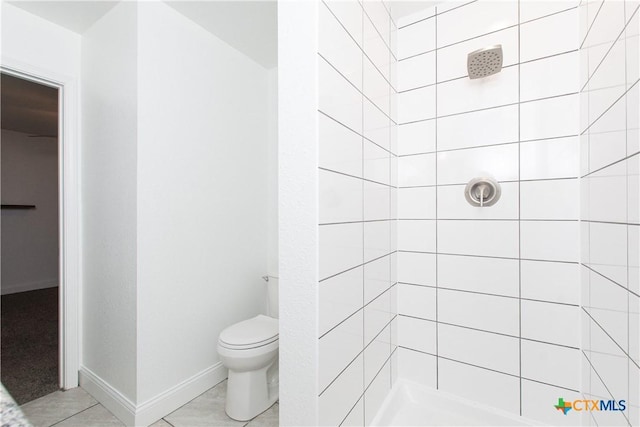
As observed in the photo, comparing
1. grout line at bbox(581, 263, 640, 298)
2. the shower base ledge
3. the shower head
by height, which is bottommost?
the shower base ledge

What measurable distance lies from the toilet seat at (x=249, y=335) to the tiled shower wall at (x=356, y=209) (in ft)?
2.06

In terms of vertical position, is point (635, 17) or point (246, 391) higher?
point (635, 17)

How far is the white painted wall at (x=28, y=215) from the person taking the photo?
13.2 ft

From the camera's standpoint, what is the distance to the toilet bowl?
1.54 m

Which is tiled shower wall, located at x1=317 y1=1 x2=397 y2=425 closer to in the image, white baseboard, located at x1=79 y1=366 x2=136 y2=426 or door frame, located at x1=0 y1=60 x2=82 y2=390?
white baseboard, located at x1=79 y1=366 x2=136 y2=426

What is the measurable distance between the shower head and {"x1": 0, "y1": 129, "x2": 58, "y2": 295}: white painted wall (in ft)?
18.4

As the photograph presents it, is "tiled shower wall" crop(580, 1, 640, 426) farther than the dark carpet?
No

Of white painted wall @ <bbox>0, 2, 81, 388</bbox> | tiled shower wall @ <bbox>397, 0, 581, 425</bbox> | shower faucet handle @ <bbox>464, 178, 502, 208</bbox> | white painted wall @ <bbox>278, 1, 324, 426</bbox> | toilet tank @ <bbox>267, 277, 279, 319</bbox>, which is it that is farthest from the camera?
toilet tank @ <bbox>267, 277, 279, 319</bbox>

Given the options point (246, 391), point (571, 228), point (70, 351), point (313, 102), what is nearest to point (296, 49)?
point (313, 102)

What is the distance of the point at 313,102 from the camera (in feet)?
2.93

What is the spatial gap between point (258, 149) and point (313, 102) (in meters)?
1.47

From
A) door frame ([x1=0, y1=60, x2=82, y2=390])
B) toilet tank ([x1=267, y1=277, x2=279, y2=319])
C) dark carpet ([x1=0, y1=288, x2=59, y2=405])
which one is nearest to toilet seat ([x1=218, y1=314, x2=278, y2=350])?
toilet tank ([x1=267, y1=277, x2=279, y2=319])

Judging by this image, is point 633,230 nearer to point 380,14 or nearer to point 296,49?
point 296,49

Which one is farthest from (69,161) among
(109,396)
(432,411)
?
(432,411)
